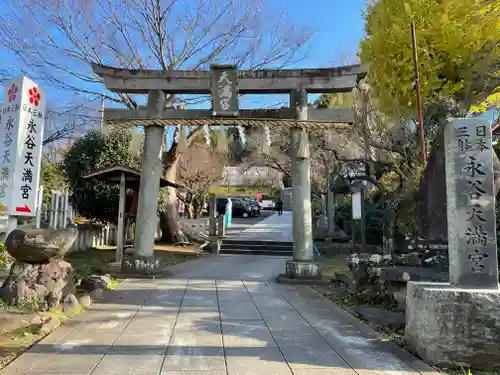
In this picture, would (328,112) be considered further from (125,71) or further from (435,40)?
(125,71)

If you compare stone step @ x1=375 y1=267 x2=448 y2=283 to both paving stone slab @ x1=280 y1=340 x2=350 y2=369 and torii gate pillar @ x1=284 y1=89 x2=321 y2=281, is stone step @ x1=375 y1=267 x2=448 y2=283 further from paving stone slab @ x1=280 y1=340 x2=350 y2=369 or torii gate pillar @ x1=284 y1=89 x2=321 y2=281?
torii gate pillar @ x1=284 y1=89 x2=321 y2=281

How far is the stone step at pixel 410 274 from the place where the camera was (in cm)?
612

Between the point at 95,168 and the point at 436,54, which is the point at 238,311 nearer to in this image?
the point at 436,54

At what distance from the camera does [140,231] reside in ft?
33.1

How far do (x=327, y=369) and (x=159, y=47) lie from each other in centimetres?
1391

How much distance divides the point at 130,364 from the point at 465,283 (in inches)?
153

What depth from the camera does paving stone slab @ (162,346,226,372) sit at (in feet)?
13.3

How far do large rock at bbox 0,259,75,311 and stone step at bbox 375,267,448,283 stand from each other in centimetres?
535

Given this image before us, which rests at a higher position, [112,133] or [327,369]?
[112,133]

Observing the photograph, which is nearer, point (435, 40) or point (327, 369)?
point (327, 369)

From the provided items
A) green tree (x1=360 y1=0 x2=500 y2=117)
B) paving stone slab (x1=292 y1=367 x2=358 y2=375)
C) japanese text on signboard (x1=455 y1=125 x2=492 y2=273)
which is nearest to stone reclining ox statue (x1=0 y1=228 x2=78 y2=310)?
paving stone slab (x1=292 y1=367 x2=358 y2=375)

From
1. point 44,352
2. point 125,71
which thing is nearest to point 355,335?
point 44,352

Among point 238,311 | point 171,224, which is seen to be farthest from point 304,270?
point 171,224

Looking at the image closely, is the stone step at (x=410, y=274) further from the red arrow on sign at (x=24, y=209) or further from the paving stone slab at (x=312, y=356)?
the red arrow on sign at (x=24, y=209)
